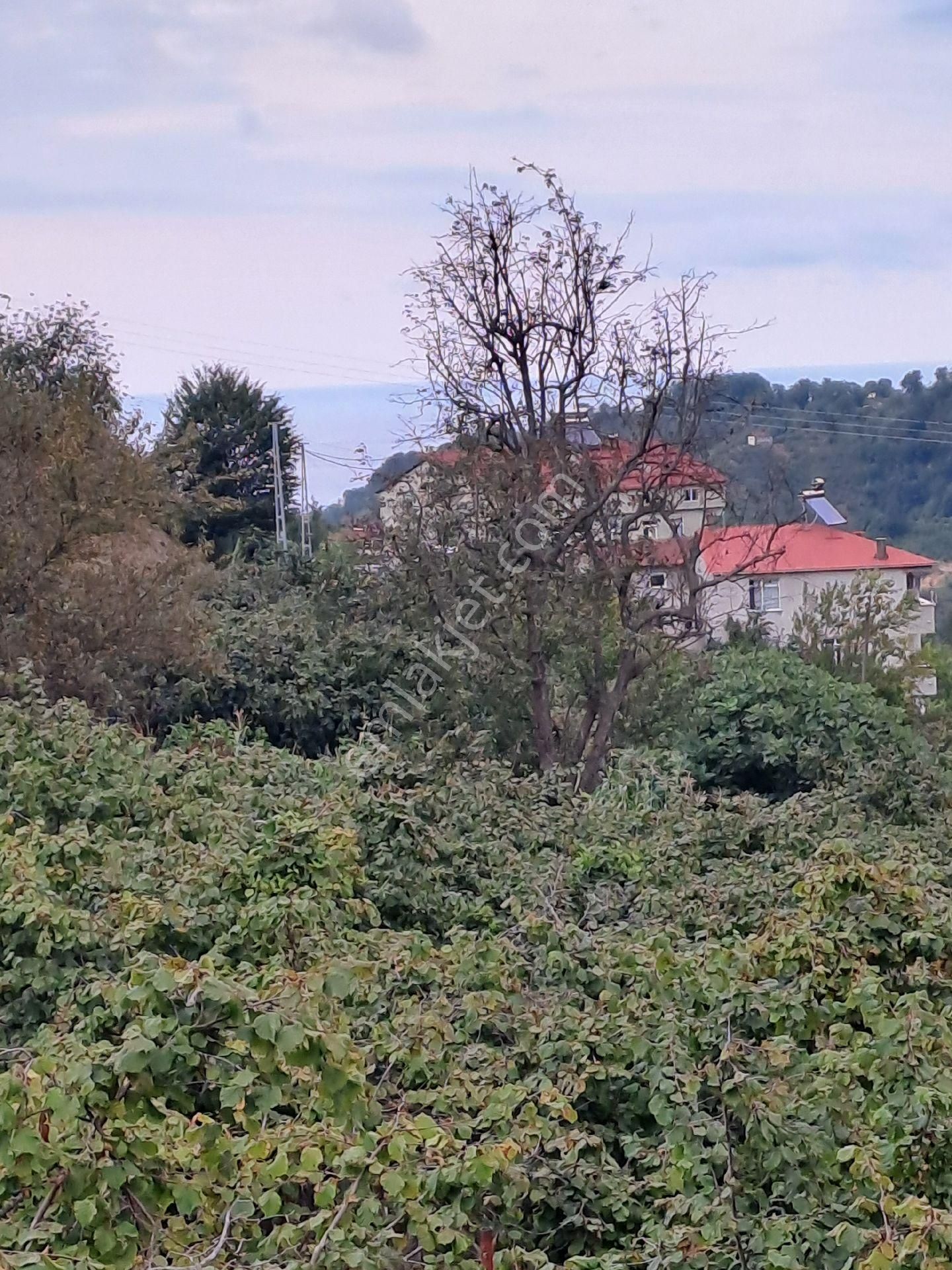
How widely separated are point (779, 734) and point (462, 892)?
610 centimetres

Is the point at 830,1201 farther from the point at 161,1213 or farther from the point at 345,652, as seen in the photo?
the point at 345,652

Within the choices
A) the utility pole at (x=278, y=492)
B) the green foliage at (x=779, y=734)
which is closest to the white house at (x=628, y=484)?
the green foliage at (x=779, y=734)

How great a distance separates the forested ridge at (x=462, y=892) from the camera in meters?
3.54

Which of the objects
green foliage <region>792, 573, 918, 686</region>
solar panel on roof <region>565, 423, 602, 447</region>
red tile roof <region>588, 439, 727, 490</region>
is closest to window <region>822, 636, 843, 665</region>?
green foliage <region>792, 573, 918, 686</region>

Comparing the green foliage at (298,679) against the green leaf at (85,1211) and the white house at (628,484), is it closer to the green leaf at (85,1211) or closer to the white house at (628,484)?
the white house at (628,484)

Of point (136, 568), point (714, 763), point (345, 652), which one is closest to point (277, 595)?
point (345, 652)

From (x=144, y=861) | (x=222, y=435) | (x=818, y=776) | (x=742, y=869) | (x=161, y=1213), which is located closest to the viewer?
(x=161, y=1213)

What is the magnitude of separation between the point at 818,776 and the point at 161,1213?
10282 millimetres

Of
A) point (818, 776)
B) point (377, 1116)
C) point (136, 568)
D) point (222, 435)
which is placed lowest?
point (818, 776)

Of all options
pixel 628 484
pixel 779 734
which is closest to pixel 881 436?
pixel 779 734

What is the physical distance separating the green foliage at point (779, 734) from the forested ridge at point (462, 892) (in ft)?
0.17

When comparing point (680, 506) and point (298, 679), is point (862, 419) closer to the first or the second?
point (298, 679)

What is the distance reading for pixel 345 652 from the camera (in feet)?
49.9

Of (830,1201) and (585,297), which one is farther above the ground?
(585,297)
